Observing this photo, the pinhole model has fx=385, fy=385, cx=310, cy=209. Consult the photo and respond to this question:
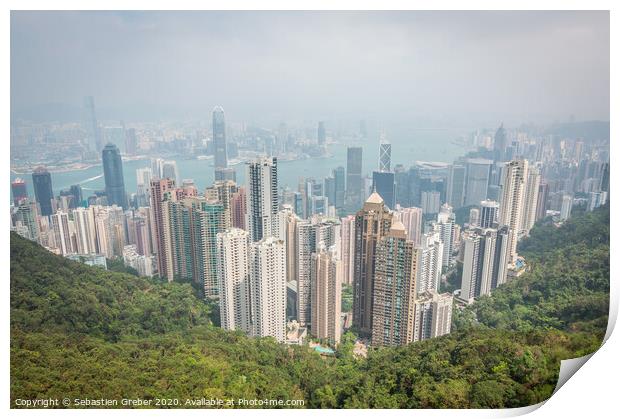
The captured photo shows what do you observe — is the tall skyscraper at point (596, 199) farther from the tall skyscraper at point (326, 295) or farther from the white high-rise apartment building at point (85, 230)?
the white high-rise apartment building at point (85, 230)

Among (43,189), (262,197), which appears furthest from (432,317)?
(43,189)

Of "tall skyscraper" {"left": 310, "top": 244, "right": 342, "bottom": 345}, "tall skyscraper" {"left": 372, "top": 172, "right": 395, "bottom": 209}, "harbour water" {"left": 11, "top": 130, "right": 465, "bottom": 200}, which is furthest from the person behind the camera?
"tall skyscraper" {"left": 372, "top": 172, "right": 395, "bottom": 209}

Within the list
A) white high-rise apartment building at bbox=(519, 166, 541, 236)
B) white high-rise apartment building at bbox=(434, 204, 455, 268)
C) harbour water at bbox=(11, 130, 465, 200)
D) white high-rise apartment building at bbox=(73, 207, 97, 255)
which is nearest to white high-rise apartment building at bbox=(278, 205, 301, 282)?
harbour water at bbox=(11, 130, 465, 200)

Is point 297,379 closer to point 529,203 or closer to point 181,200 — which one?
point 181,200

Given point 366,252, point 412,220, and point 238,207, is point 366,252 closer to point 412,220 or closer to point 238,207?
point 412,220

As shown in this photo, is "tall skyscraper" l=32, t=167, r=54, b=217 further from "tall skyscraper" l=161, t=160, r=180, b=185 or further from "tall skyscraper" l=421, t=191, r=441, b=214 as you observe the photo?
"tall skyscraper" l=421, t=191, r=441, b=214
